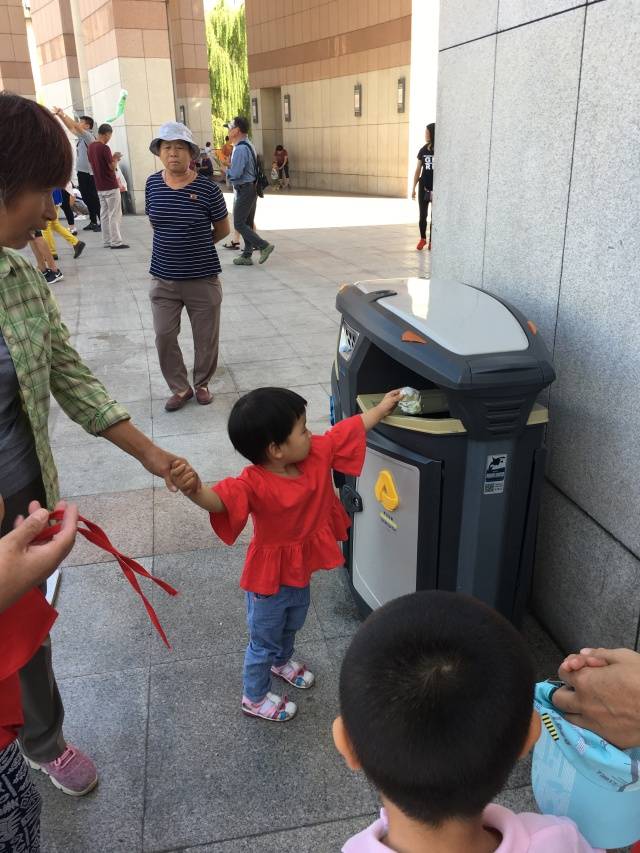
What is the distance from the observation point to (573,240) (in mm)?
2377

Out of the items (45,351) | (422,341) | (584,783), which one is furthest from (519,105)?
(584,783)

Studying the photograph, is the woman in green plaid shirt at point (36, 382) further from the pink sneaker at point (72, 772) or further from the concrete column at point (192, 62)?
the concrete column at point (192, 62)

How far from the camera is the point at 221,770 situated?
7.25ft

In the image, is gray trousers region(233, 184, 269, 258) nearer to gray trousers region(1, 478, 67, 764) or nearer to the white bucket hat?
the white bucket hat

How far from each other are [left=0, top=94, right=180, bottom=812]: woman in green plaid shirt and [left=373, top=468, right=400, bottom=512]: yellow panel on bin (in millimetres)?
730

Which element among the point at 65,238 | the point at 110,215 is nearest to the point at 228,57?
the point at 110,215

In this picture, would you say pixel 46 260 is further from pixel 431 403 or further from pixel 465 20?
pixel 431 403

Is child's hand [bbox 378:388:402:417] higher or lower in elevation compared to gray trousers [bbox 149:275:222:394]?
higher

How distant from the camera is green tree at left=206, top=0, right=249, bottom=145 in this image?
36281mm

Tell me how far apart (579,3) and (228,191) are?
2493cm

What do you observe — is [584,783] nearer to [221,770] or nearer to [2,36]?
[221,770]

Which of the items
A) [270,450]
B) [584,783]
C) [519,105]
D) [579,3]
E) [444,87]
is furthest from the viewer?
[444,87]

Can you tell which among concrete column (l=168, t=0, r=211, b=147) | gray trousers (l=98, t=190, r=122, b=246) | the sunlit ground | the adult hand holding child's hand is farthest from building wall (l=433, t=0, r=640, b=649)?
concrete column (l=168, t=0, r=211, b=147)

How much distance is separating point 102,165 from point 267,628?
36.2 ft
